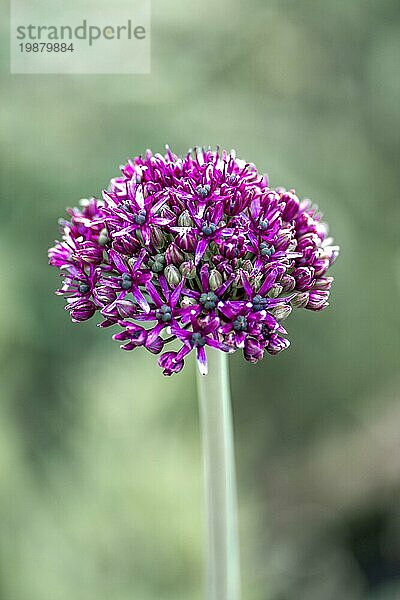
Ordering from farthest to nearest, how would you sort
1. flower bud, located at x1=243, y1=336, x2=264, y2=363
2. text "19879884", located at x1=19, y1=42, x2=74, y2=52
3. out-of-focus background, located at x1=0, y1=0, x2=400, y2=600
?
text "19879884", located at x1=19, y1=42, x2=74, y2=52 → out-of-focus background, located at x1=0, y1=0, x2=400, y2=600 → flower bud, located at x1=243, y1=336, x2=264, y2=363

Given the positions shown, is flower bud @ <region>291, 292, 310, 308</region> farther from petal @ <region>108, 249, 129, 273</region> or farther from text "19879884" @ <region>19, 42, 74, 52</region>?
text "19879884" @ <region>19, 42, 74, 52</region>

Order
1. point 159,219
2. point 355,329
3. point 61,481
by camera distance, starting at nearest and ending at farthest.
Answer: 1. point 159,219
2. point 61,481
3. point 355,329

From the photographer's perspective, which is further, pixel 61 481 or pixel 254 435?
pixel 254 435

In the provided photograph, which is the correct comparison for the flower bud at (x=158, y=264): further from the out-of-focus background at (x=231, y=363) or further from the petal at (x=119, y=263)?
the out-of-focus background at (x=231, y=363)

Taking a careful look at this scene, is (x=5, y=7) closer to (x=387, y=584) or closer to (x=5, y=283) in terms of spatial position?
(x=5, y=283)

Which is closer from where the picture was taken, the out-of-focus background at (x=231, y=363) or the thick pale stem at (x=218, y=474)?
the thick pale stem at (x=218, y=474)

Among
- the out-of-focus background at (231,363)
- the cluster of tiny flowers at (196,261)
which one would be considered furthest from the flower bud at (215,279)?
the out-of-focus background at (231,363)

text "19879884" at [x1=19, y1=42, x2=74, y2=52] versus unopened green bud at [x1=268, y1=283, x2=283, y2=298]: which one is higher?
text "19879884" at [x1=19, y1=42, x2=74, y2=52]

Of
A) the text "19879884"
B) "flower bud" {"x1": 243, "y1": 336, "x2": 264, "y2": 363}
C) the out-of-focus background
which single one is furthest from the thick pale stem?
the text "19879884"

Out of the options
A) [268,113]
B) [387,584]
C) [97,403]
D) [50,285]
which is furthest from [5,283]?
[387,584]
